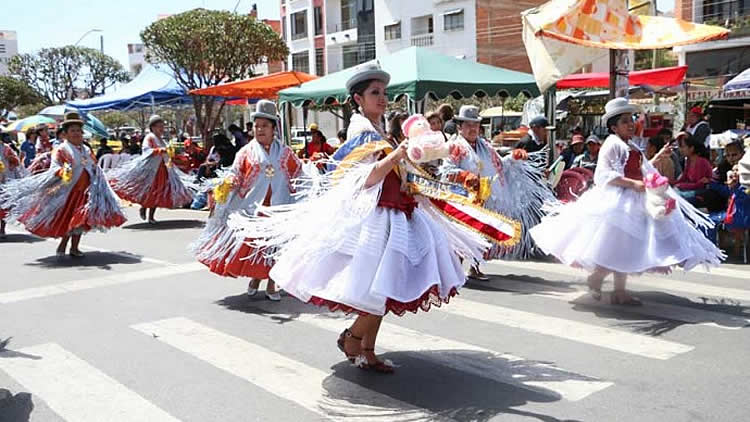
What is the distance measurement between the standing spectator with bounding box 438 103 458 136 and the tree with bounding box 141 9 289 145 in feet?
55.2

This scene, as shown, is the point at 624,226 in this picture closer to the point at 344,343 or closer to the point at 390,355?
the point at 390,355

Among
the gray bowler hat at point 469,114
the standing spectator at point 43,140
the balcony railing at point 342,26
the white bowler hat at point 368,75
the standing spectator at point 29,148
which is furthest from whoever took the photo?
the balcony railing at point 342,26

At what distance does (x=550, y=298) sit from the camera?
7074 mm

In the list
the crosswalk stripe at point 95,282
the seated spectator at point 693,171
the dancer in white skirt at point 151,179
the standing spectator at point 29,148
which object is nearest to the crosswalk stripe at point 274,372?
the crosswalk stripe at point 95,282

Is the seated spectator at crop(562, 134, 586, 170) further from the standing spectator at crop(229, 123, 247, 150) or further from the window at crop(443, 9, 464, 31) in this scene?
the window at crop(443, 9, 464, 31)

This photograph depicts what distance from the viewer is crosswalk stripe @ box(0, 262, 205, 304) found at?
7766 mm

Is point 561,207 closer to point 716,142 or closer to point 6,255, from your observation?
point 6,255

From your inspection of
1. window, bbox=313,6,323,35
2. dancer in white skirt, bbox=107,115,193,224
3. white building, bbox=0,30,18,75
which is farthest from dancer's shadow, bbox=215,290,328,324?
white building, bbox=0,30,18,75

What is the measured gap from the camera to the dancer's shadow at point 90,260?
9.52m

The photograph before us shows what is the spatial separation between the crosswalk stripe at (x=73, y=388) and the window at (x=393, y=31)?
3994 cm

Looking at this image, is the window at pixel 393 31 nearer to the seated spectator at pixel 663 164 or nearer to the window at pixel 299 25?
the window at pixel 299 25

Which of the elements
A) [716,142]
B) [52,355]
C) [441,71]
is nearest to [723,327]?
[52,355]

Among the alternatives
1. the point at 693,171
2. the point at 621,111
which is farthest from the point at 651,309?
the point at 693,171

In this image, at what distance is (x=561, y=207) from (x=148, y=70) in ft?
65.3
